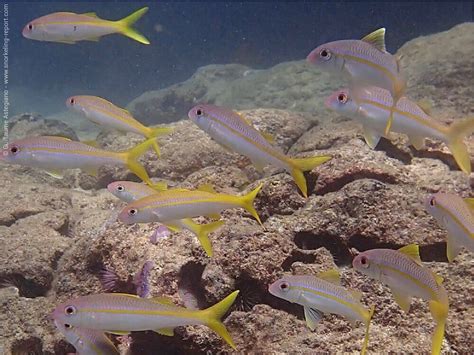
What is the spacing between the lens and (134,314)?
2.73m

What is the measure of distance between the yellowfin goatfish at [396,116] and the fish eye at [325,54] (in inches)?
13.5

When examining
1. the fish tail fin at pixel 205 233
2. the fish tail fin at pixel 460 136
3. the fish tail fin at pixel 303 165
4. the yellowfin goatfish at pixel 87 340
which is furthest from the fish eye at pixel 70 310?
the fish tail fin at pixel 460 136

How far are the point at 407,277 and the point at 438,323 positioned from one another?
1.06ft

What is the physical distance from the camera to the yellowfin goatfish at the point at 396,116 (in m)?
3.68

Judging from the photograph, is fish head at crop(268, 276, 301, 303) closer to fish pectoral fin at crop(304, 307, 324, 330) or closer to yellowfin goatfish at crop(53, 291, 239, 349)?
fish pectoral fin at crop(304, 307, 324, 330)

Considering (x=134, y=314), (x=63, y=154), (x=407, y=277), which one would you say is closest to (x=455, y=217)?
(x=407, y=277)

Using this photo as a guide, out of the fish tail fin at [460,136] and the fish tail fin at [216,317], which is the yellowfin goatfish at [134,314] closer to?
the fish tail fin at [216,317]

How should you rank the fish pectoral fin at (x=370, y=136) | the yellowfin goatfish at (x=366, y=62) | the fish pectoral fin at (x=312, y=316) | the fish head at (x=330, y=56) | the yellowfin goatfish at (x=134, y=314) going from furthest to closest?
the fish pectoral fin at (x=370, y=136) < the fish head at (x=330, y=56) < the yellowfin goatfish at (x=366, y=62) < the fish pectoral fin at (x=312, y=316) < the yellowfin goatfish at (x=134, y=314)

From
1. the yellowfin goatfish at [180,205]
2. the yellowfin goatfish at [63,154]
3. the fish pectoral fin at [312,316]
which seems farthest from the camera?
the yellowfin goatfish at [63,154]

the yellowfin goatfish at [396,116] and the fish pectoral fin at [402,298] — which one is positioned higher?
the yellowfin goatfish at [396,116]

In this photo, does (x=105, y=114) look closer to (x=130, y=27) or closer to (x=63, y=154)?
(x=63, y=154)

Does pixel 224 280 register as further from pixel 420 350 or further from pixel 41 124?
pixel 41 124

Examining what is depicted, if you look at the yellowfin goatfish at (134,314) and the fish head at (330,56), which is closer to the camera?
the yellowfin goatfish at (134,314)

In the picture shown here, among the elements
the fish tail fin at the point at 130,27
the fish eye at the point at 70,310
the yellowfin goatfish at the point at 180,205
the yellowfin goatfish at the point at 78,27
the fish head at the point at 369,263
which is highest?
the fish tail fin at the point at 130,27
